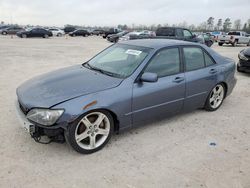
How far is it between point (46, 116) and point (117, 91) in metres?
0.97

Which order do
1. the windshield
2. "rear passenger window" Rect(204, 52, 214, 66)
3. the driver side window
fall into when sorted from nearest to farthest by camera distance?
the windshield, "rear passenger window" Rect(204, 52, 214, 66), the driver side window

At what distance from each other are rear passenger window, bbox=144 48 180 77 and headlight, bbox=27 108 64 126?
58.4 inches

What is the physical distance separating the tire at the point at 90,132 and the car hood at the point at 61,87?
34 centimetres

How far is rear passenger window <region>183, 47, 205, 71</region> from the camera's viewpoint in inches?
162

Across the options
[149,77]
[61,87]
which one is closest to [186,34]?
[149,77]

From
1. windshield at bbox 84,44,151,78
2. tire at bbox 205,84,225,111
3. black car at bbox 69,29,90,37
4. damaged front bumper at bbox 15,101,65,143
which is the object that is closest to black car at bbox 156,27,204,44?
tire at bbox 205,84,225,111

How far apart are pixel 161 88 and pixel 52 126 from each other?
1.73m

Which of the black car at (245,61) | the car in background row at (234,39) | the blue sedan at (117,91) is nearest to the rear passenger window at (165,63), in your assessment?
the blue sedan at (117,91)

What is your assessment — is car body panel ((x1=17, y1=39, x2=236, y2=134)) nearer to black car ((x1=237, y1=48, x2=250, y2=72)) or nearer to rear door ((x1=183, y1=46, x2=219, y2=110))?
rear door ((x1=183, y1=46, x2=219, y2=110))

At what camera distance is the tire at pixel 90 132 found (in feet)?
9.73

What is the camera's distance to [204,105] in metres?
4.66

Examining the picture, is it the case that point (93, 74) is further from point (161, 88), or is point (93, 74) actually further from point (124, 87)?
point (161, 88)

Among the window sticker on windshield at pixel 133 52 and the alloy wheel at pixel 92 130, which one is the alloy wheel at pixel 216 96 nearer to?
the window sticker on windshield at pixel 133 52

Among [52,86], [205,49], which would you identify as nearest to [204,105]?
[205,49]
